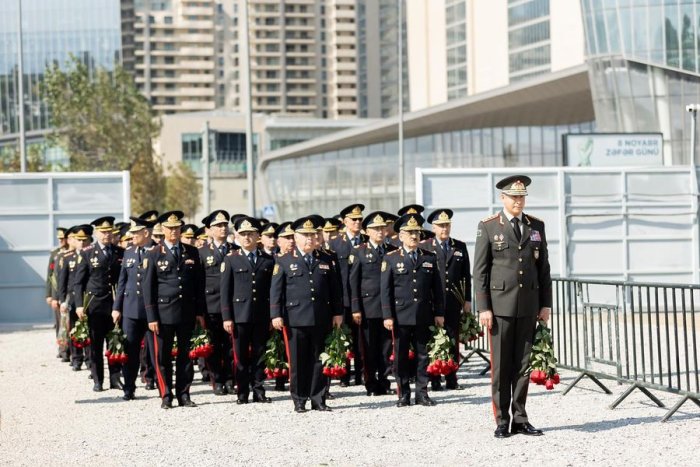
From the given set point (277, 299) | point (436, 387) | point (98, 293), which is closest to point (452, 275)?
point (436, 387)

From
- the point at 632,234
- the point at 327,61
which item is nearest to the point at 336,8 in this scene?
the point at 327,61

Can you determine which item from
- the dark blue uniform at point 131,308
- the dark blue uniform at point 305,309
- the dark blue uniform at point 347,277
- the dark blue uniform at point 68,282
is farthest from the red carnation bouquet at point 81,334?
the dark blue uniform at point 305,309

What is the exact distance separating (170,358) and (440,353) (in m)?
2.84

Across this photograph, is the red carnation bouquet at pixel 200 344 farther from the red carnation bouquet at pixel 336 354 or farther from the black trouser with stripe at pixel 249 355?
the red carnation bouquet at pixel 336 354

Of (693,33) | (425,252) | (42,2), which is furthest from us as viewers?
(42,2)

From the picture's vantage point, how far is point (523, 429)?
10.0 m

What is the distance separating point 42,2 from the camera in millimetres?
142500

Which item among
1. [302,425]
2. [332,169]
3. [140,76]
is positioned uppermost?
[140,76]

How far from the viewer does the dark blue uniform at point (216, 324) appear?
13.6 m

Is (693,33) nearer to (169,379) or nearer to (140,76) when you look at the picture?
(169,379)

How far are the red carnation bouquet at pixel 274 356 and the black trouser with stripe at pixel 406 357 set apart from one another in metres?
1.38

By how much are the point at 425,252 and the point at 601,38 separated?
115 ft

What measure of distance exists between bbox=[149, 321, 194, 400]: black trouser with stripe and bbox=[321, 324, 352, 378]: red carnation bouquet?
5.10ft

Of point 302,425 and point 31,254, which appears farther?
point 31,254
